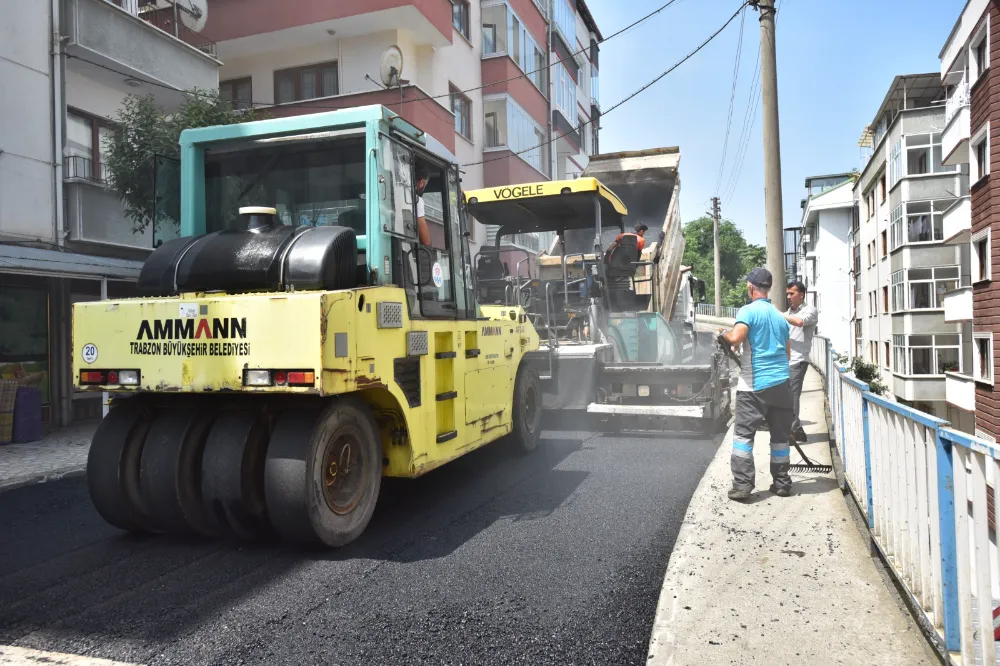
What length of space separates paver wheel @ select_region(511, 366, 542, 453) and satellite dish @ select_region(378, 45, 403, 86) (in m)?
10.2

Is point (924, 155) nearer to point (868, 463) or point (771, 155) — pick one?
point (771, 155)

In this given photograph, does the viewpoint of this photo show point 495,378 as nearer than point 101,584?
No

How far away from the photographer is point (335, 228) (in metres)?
4.68

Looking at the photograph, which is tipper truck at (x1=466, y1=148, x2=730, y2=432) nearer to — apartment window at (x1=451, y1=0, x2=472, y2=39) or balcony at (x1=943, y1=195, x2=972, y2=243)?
apartment window at (x1=451, y1=0, x2=472, y2=39)

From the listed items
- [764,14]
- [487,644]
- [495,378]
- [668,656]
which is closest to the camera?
[668,656]

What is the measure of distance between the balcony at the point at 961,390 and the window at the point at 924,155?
945 centimetres

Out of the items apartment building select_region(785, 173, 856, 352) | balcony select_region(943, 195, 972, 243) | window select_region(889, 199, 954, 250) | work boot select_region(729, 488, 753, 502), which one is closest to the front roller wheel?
work boot select_region(729, 488, 753, 502)

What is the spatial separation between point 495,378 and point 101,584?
3.45 metres

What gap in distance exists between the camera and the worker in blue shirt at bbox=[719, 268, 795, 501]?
211 inches

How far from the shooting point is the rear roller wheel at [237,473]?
14.5ft

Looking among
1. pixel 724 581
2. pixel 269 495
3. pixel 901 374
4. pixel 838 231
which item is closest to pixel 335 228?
pixel 269 495

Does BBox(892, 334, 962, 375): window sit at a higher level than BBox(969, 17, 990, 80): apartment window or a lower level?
lower

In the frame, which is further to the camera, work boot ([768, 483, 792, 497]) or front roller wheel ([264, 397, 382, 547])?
work boot ([768, 483, 792, 497])

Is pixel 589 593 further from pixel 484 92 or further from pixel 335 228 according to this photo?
pixel 484 92
